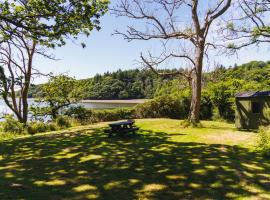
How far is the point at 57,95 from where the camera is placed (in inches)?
1060

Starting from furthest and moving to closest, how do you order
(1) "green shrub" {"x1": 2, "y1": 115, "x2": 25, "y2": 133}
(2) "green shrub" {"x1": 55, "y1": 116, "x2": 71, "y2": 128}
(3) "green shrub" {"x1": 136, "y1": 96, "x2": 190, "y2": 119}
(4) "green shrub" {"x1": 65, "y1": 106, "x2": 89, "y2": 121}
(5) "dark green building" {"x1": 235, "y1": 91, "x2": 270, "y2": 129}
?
1. (3) "green shrub" {"x1": 136, "y1": 96, "x2": 190, "y2": 119}
2. (4) "green shrub" {"x1": 65, "y1": 106, "x2": 89, "y2": 121}
3. (2) "green shrub" {"x1": 55, "y1": 116, "x2": 71, "y2": 128}
4. (1) "green shrub" {"x1": 2, "y1": 115, "x2": 25, "y2": 133}
5. (5) "dark green building" {"x1": 235, "y1": 91, "x2": 270, "y2": 129}

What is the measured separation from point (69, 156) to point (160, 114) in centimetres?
1628

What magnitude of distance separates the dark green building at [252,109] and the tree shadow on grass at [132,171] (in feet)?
23.0

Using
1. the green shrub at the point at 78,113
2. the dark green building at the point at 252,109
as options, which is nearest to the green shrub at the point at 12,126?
the green shrub at the point at 78,113

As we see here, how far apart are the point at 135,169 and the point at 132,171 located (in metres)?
0.21

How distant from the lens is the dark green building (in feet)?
55.7

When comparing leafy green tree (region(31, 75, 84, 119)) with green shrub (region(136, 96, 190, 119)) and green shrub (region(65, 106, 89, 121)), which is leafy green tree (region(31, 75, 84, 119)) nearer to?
green shrub (region(65, 106, 89, 121))

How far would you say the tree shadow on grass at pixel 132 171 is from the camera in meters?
6.33

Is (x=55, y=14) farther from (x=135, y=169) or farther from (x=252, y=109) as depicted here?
(x=252, y=109)

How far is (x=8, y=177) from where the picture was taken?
25.0 feet

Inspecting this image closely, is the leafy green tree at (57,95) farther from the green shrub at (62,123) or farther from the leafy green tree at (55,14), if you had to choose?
the leafy green tree at (55,14)

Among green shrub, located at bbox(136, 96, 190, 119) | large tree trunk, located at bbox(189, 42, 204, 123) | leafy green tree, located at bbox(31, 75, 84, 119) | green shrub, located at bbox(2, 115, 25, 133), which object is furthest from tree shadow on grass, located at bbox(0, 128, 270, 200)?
leafy green tree, located at bbox(31, 75, 84, 119)

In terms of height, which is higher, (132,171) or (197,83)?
(197,83)

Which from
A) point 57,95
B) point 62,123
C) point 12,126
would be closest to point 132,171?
point 62,123
